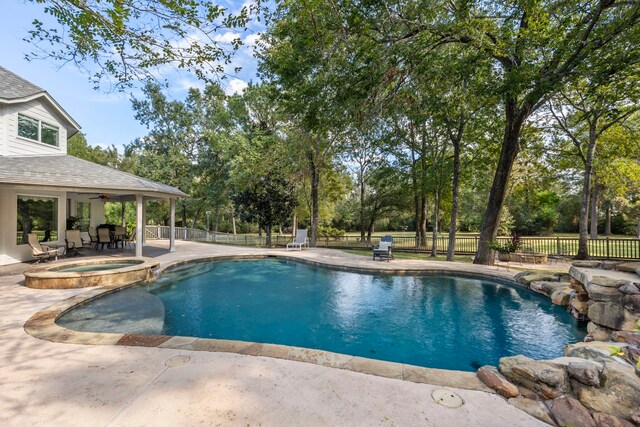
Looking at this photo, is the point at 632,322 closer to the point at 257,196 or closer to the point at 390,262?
the point at 390,262

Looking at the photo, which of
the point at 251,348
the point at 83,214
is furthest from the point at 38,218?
the point at 251,348

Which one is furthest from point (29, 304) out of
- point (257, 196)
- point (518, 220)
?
point (518, 220)

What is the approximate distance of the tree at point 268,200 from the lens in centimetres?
1689

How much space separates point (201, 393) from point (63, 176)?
31.9 feet

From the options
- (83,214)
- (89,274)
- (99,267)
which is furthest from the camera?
(83,214)

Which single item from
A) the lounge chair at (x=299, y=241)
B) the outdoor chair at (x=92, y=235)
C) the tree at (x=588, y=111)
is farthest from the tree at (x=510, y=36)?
the outdoor chair at (x=92, y=235)

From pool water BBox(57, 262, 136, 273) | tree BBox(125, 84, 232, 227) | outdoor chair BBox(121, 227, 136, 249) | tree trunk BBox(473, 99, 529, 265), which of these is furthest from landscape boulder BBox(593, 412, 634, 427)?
tree BBox(125, 84, 232, 227)

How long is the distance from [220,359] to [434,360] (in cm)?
337

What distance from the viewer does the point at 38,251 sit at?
9125 mm

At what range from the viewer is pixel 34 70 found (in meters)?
5.01

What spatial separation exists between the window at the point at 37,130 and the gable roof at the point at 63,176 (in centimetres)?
89

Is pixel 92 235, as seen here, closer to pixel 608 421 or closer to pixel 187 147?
pixel 187 147

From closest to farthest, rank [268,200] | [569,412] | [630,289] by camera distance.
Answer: [569,412]
[630,289]
[268,200]

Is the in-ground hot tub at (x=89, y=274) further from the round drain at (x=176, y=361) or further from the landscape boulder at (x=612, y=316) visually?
the landscape boulder at (x=612, y=316)
